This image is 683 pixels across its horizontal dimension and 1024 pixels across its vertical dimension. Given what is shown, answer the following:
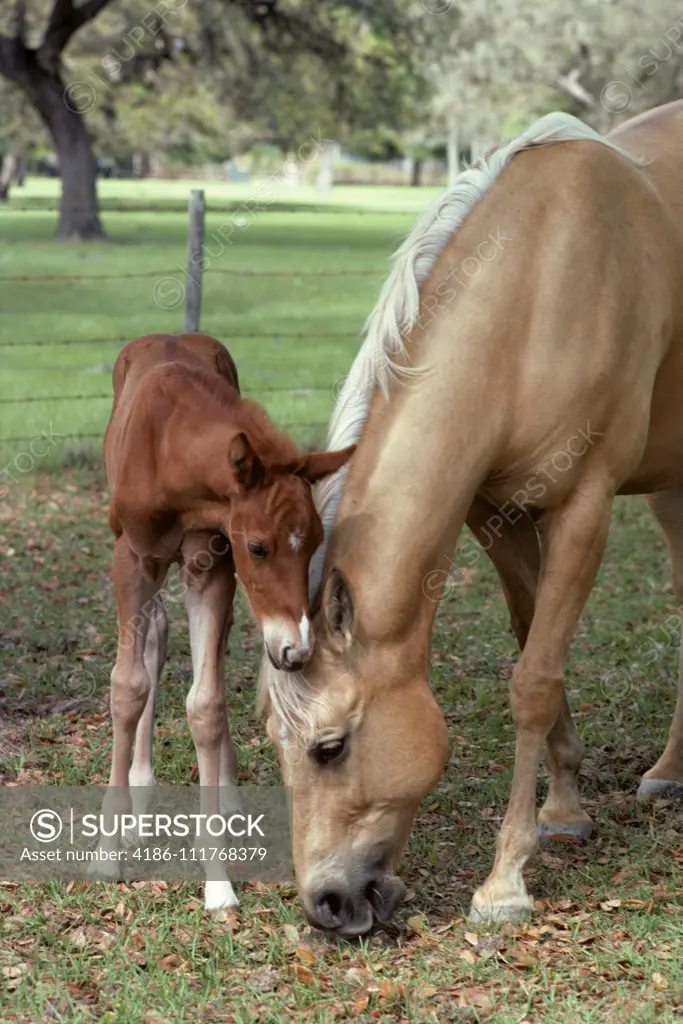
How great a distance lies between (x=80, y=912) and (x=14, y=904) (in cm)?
21

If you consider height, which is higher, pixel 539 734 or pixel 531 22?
pixel 531 22

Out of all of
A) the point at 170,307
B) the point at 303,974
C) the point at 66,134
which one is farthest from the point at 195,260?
the point at 66,134

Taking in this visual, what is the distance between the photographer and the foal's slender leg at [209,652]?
158 inches

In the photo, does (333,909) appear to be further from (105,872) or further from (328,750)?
(105,872)

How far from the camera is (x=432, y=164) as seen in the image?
238ft

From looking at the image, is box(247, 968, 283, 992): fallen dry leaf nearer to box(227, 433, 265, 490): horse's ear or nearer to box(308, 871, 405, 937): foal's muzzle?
box(308, 871, 405, 937): foal's muzzle

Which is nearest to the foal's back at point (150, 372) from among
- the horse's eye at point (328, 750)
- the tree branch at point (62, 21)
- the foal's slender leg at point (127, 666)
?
the foal's slender leg at point (127, 666)

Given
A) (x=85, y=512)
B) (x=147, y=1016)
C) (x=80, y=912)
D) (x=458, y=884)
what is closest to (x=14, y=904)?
(x=80, y=912)

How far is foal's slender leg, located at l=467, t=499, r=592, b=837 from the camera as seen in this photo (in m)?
4.64

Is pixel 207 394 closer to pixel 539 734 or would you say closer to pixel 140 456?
pixel 140 456

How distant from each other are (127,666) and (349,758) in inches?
35.4

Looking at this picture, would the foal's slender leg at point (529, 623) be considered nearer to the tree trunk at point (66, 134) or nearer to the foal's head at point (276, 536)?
the foal's head at point (276, 536)

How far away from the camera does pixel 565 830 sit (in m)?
4.68

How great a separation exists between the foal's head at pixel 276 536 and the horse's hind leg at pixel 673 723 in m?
2.19
